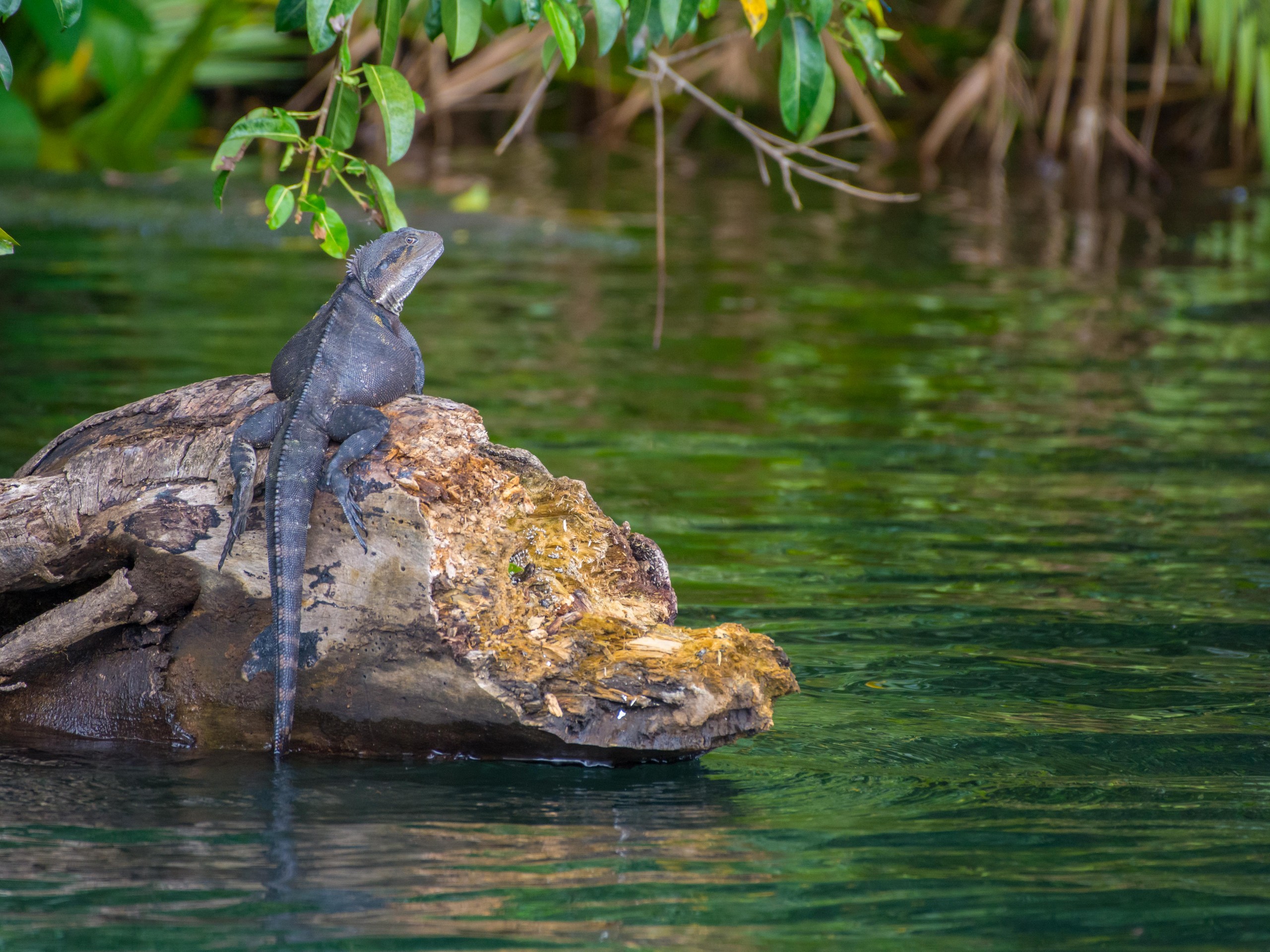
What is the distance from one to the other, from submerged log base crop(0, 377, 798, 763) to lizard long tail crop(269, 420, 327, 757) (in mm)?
92

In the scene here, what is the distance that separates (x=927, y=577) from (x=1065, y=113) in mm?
16032

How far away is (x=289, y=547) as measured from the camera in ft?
13.4

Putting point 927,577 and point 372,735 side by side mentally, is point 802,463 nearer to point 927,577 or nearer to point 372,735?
point 927,577

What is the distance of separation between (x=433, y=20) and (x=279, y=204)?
2.82ft

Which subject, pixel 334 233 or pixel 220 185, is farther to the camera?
pixel 334 233

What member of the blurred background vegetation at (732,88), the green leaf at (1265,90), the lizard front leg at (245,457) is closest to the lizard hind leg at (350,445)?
the lizard front leg at (245,457)

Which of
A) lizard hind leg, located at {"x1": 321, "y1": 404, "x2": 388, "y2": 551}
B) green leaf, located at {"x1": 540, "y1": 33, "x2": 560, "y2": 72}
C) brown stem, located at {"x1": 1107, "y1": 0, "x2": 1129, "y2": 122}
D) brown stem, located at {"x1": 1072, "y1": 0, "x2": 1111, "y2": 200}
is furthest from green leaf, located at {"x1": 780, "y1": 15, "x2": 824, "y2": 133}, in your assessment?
brown stem, located at {"x1": 1107, "y1": 0, "x2": 1129, "y2": 122}

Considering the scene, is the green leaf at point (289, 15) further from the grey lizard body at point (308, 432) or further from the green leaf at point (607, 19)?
the green leaf at point (607, 19)

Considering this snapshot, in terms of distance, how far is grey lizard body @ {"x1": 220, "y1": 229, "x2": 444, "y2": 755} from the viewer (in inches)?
162

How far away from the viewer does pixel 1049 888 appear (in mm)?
3490

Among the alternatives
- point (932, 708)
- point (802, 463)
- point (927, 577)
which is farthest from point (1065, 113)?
point (932, 708)

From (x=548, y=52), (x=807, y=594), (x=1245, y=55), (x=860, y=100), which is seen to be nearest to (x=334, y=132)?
(x=548, y=52)

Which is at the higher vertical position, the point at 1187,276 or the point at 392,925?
the point at 1187,276

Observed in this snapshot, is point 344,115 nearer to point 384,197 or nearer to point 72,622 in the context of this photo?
point 384,197
